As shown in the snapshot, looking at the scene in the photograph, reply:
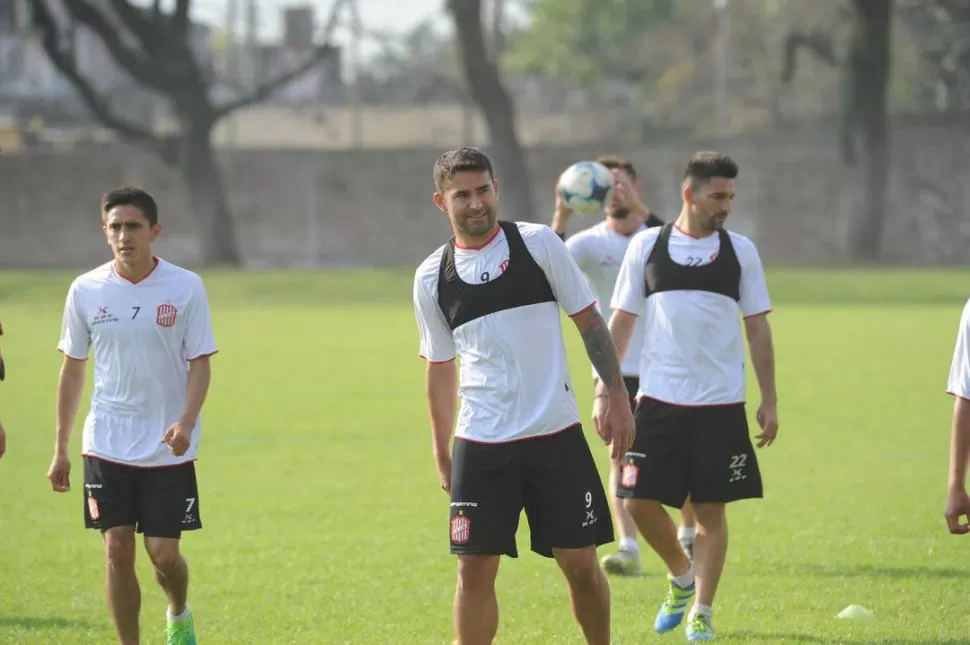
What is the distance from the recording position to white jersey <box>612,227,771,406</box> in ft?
25.1

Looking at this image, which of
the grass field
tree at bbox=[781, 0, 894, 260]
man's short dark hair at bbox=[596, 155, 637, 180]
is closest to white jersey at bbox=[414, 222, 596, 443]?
the grass field

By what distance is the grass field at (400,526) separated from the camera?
7891 millimetres

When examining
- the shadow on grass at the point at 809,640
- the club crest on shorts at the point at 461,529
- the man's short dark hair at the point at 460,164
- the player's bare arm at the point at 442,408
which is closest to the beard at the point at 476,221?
the man's short dark hair at the point at 460,164

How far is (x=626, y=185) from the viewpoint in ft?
31.4

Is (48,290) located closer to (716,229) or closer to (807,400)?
(807,400)

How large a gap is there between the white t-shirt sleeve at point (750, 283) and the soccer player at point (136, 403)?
103 inches

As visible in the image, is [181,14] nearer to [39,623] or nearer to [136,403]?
[39,623]

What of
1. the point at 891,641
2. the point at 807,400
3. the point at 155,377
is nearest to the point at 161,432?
the point at 155,377

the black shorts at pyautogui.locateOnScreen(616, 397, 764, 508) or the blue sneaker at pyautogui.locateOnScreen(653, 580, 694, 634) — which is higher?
the black shorts at pyautogui.locateOnScreen(616, 397, 764, 508)

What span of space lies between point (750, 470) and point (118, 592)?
304cm

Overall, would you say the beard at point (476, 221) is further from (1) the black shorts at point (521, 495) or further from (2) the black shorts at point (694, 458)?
(2) the black shorts at point (694, 458)

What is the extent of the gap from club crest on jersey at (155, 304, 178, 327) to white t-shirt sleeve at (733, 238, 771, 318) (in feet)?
9.08

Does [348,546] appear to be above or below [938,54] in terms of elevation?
below

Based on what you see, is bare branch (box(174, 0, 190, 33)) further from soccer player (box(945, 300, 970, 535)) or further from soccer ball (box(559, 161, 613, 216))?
soccer player (box(945, 300, 970, 535))
